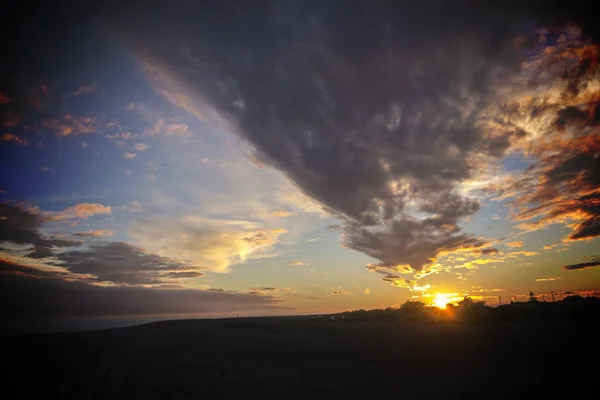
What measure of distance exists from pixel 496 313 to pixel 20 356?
81836 millimetres

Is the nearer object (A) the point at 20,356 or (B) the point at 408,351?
(B) the point at 408,351

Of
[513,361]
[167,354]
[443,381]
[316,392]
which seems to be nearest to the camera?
[316,392]

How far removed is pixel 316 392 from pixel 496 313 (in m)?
61.6

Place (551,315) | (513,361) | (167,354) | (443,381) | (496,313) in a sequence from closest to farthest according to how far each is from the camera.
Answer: (443,381)
(513,361)
(167,354)
(551,315)
(496,313)

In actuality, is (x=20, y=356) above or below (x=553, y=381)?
below

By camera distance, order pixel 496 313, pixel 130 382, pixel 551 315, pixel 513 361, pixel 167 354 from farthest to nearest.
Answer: pixel 496 313 < pixel 551 315 < pixel 167 354 < pixel 513 361 < pixel 130 382

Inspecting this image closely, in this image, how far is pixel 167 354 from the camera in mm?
30906

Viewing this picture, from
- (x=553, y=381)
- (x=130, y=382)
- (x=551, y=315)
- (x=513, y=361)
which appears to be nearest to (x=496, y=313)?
(x=551, y=315)

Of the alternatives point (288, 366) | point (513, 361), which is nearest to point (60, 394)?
point (288, 366)

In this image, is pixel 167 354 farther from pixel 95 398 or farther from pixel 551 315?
pixel 551 315

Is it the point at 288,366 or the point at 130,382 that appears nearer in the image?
the point at 130,382

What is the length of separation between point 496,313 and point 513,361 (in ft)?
153

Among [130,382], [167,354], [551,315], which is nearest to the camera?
[130,382]

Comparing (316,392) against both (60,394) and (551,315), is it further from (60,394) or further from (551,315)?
(551,315)
